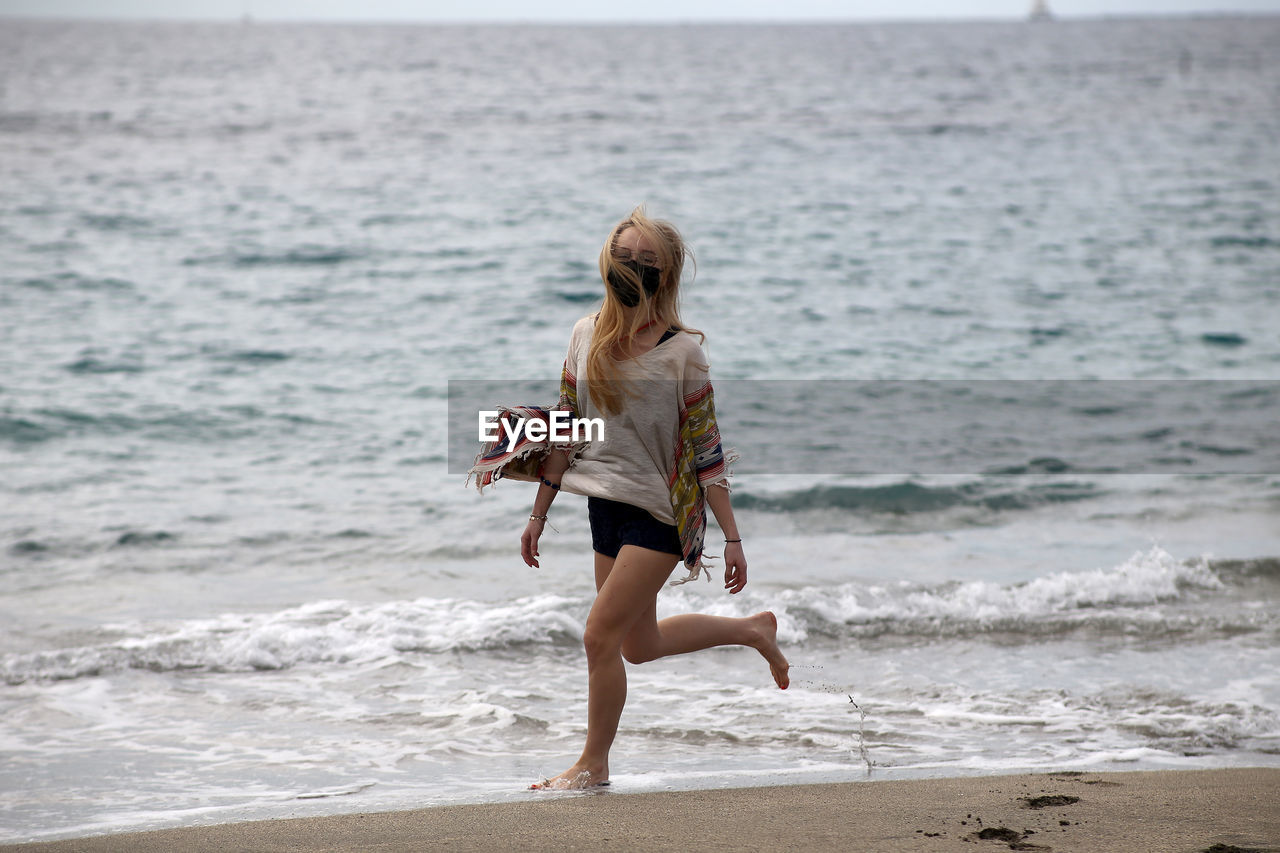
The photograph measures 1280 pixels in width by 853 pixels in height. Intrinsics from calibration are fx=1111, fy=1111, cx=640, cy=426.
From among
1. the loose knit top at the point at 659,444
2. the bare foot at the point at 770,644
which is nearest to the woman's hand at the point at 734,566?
the loose knit top at the point at 659,444

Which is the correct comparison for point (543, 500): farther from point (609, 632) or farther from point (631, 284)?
point (631, 284)

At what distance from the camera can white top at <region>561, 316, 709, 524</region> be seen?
3520 mm

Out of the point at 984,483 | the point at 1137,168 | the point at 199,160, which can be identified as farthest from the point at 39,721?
the point at 1137,168

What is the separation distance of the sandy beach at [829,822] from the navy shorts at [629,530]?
0.83 meters

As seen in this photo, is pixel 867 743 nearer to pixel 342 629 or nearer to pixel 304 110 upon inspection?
pixel 342 629

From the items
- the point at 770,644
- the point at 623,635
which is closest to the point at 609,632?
the point at 623,635

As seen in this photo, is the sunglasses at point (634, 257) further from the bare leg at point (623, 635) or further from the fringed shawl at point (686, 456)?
the bare leg at point (623, 635)

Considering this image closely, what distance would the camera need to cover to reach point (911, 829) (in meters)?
3.31

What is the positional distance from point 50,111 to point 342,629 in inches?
1503

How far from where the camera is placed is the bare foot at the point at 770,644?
4.05m

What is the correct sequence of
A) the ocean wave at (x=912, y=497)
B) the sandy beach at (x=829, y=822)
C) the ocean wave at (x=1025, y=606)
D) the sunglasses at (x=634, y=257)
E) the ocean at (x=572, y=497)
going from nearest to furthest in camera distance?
the sandy beach at (x=829, y=822)
the sunglasses at (x=634, y=257)
the ocean at (x=572, y=497)
the ocean wave at (x=1025, y=606)
the ocean wave at (x=912, y=497)

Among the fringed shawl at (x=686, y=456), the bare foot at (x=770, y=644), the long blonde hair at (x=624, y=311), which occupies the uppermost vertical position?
the long blonde hair at (x=624, y=311)

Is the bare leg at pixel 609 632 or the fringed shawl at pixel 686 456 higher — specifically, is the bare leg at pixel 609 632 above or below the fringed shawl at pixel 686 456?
below

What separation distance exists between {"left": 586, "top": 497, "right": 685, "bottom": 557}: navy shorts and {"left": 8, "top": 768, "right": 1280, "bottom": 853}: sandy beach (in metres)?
0.83
